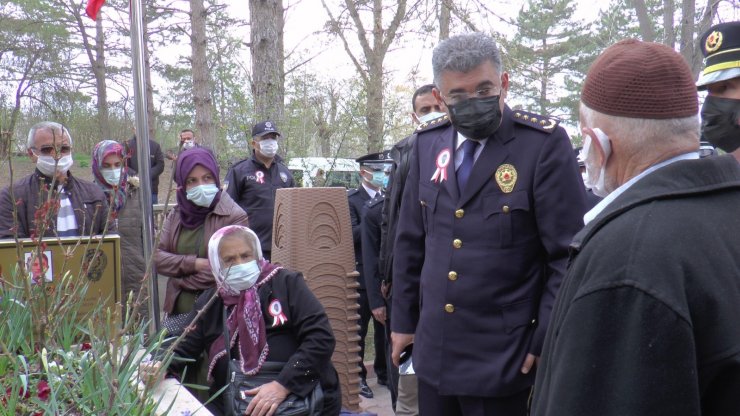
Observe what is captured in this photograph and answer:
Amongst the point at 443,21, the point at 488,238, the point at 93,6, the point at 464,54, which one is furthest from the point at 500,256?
the point at 443,21

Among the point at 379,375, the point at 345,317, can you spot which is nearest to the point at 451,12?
the point at 379,375

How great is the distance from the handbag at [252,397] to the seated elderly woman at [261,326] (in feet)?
0.10

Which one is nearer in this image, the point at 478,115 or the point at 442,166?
the point at 478,115

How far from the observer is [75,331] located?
103 inches

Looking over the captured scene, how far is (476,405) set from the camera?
102 inches

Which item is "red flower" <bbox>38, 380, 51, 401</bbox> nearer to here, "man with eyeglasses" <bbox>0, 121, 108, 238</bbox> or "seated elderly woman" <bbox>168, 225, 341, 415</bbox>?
"seated elderly woman" <bbox>168, 225, 341, 415</bbox>

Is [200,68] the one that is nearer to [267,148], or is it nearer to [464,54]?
[267,148]

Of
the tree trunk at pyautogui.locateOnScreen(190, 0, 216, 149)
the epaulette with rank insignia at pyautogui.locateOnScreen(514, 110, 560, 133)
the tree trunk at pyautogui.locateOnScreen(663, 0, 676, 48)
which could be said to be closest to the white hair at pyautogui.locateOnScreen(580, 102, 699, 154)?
the epaulette with rank insignia at pyautogui.locateOnScreen(514, 110, 560, 133)

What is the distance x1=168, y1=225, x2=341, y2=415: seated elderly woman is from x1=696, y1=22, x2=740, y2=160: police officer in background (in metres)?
1.98

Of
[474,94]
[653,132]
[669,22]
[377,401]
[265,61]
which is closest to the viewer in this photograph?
[653,132]

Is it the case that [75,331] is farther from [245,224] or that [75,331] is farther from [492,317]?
[245,224]

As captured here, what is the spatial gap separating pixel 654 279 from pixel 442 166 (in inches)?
63.6

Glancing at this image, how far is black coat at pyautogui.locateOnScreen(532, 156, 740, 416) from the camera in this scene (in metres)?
1.15

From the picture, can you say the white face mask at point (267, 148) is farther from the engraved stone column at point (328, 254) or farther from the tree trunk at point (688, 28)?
the tree trunk at point (688, 28)
